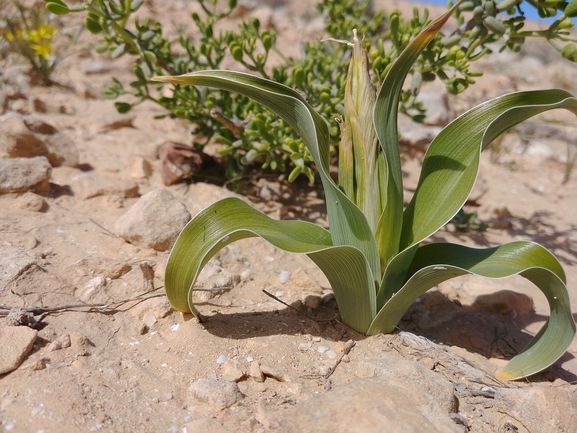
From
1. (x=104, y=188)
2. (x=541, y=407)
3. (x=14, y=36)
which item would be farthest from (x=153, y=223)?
(x=14, y=36)

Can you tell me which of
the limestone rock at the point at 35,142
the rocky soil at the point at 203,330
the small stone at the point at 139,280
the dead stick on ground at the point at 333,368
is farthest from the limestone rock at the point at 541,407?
the limestone rock at the point at 35,142

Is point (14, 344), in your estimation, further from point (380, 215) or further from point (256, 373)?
point (380, 215)

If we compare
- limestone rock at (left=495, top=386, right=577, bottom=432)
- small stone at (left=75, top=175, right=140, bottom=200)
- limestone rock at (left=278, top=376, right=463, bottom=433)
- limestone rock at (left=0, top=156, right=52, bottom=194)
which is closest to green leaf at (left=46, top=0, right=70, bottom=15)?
limestone rock at (left=0, top=156, right=52, bottom=194)

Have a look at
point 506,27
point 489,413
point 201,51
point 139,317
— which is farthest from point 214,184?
point 489,413

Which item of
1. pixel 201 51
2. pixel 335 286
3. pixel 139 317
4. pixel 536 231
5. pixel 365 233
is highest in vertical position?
pixel 201 51

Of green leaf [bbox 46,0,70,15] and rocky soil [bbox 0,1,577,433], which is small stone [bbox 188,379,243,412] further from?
green leaf [bbox 46,0,70,15]

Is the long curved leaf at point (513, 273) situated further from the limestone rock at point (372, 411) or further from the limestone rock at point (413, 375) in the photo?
the limestone rock at point (372, 411)

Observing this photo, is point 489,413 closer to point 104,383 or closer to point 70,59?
point 104,383
